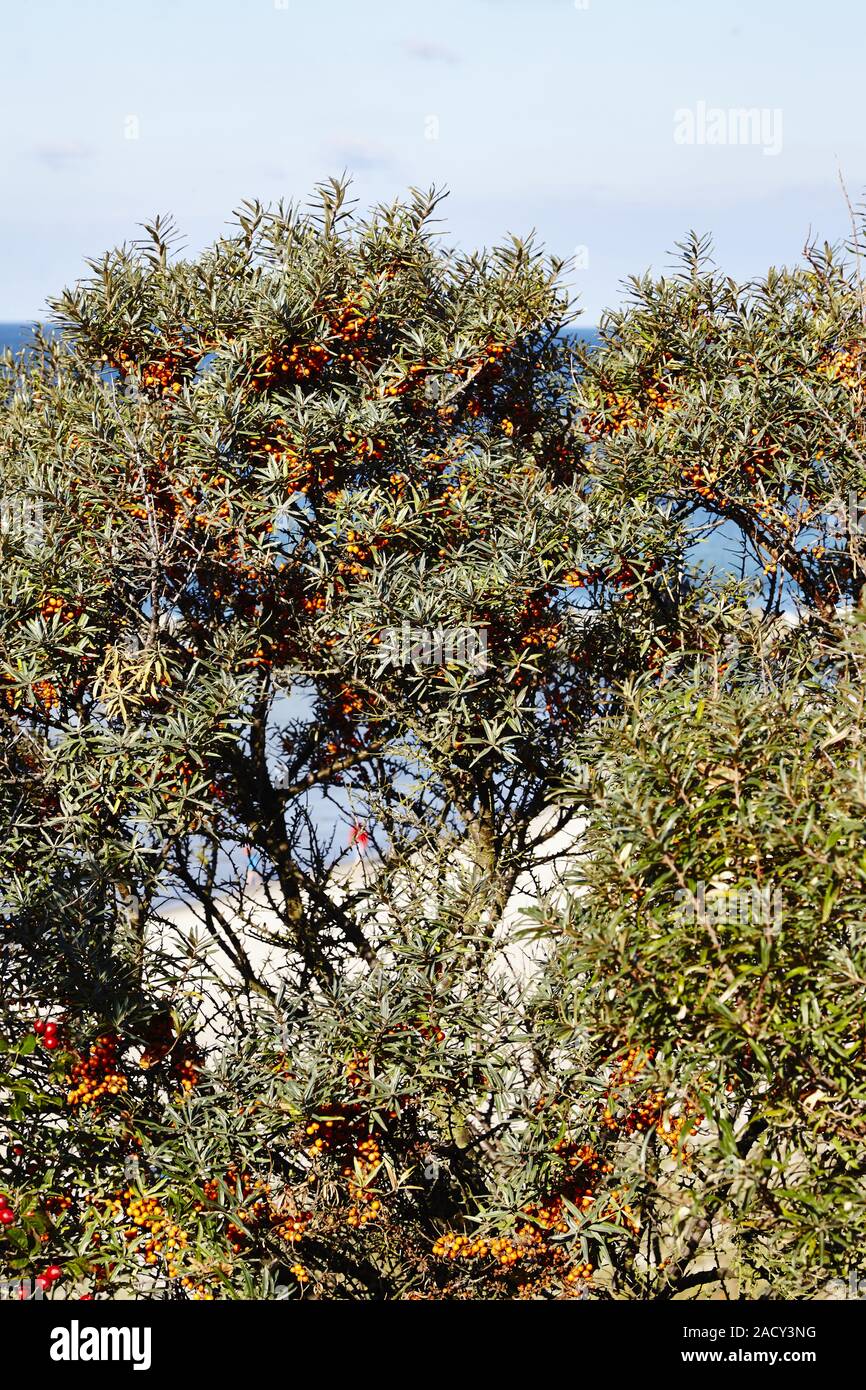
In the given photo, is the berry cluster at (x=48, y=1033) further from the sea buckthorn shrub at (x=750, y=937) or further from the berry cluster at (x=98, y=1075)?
the sea buckthorn shrub at (x=750, y=937)

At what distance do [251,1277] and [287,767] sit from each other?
242 cm

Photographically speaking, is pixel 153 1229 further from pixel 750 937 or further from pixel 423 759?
pixel 750 937

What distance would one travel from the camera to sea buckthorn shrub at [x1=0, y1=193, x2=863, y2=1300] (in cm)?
372

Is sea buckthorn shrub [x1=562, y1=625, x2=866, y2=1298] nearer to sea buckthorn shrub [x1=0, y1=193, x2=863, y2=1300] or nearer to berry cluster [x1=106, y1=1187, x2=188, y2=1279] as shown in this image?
sea buckthorn shrub [x1=0, y1=193, x2=863, y2=1300]

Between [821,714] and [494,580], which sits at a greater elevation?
[494,580]

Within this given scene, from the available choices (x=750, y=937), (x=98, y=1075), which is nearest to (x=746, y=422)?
(x=750, y=937)

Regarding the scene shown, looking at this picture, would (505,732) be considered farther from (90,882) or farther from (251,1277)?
(251,1277)

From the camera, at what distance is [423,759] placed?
5.01m

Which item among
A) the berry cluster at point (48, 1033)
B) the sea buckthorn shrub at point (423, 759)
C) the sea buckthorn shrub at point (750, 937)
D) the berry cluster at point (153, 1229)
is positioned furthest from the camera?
the berry cluster at point (48, 1033)

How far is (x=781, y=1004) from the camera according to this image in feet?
11.2

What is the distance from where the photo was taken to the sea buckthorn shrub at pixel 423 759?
146 inches

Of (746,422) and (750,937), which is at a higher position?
(746,422)

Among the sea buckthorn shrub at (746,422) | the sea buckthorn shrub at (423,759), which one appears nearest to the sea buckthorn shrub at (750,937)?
the sea buckthorn shrub at (423,759)
